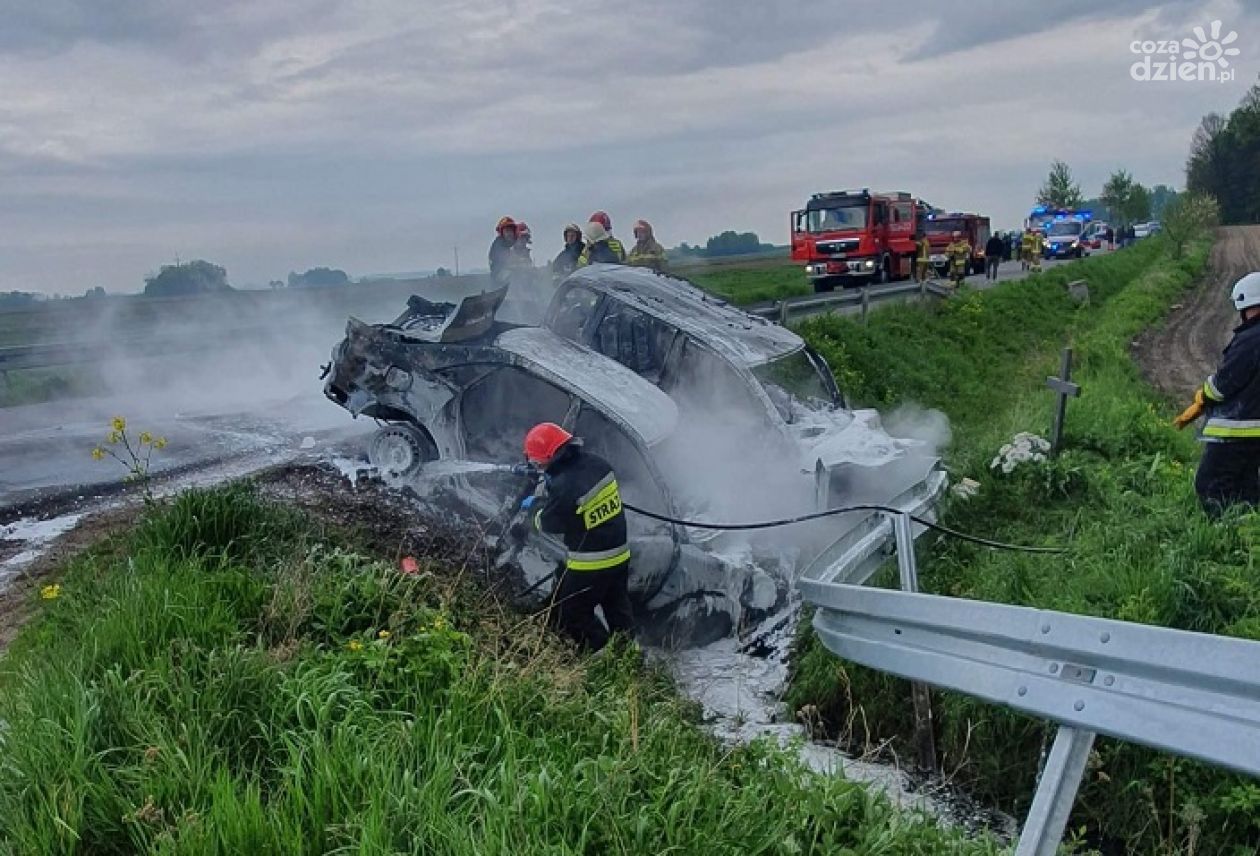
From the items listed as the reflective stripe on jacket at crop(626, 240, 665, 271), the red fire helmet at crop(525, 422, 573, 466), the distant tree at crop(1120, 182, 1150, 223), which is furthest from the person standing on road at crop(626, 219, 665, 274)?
the distant tree at crop(1120, 182, 1150, 223)

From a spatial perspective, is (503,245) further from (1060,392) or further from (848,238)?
(848,238)

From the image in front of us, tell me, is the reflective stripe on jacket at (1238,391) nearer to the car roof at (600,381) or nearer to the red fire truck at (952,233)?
the car roof at (600,381)

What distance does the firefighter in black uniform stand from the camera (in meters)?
5.14

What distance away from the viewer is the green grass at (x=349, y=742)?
9.21ft

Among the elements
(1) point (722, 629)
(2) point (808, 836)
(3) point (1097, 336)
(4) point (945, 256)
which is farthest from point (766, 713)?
(4) point (945, 256)

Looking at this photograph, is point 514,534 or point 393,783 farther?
point 514,534

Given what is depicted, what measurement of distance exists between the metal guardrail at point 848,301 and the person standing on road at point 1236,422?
222 inches

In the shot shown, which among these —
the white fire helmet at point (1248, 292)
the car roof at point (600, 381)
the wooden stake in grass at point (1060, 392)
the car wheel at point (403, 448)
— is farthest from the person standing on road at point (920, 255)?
the car wheel at point (403, 448)

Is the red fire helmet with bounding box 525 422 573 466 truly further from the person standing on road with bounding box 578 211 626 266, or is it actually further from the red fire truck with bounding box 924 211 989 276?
the red fire truck with bounding box 924 211 989 276

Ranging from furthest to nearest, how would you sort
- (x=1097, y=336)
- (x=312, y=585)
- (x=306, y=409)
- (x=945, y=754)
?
(x=1097, y=336), (x=306, y=409), (x=945, y=754), (x=312, y=585)

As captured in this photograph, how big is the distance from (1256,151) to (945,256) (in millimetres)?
60227

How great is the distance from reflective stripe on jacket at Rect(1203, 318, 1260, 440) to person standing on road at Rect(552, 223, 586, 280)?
6.63 meters

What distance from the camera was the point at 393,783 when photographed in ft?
9.66

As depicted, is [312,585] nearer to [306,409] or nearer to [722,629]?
[722,629]
